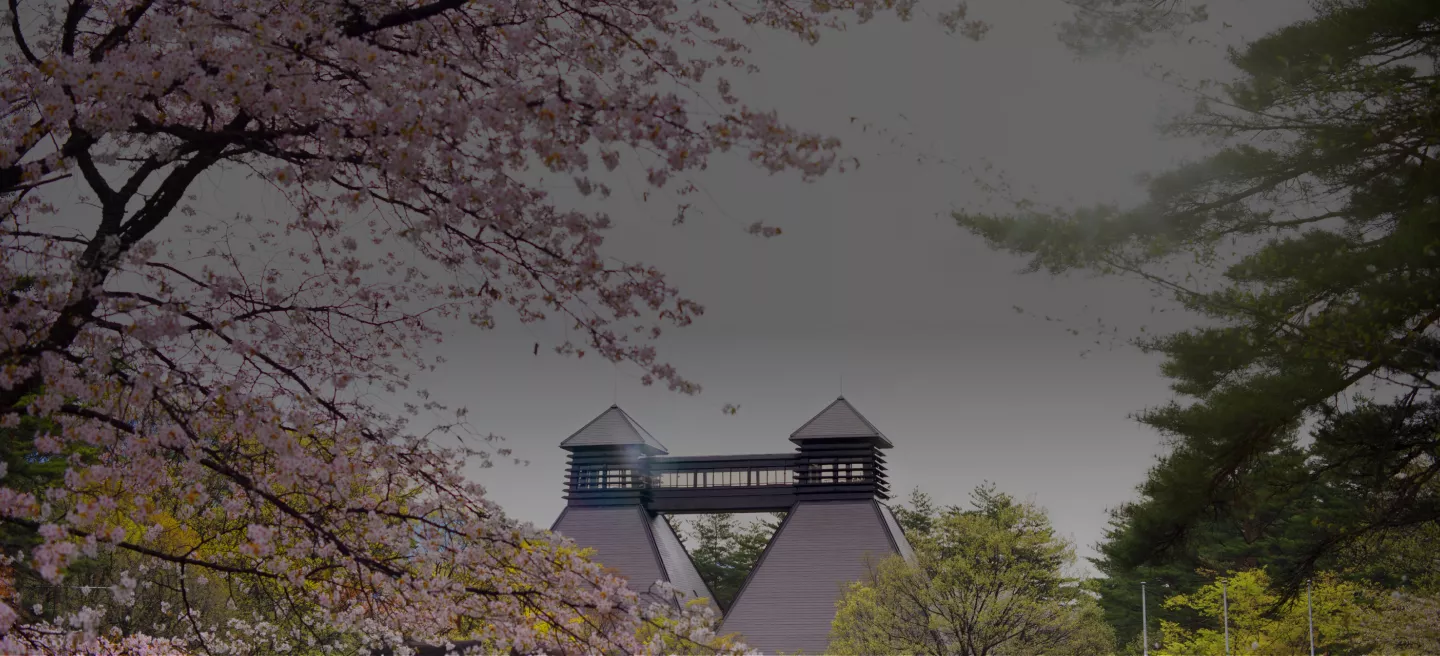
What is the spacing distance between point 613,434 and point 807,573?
698 centimetres

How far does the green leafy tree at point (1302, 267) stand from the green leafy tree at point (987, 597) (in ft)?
23.1

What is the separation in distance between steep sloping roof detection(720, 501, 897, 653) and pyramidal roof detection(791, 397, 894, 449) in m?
1.75

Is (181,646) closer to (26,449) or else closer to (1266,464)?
(26,449)

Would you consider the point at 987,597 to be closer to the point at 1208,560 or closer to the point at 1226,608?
the point at 1226,608

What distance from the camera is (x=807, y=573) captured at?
81.4 feet

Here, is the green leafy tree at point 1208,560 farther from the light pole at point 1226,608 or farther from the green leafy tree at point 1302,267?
the green leafy tree at point 1302,267

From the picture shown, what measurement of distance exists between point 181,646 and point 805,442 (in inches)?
735

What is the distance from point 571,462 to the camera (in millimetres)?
29109

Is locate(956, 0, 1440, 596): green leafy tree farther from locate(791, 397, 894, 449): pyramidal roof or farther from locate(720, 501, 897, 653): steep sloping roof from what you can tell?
locate(791, 397, 894, 449): pyramidal roof

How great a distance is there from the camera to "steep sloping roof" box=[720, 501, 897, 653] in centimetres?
2356

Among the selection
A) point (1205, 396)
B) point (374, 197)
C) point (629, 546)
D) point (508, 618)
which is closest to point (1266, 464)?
point (1205, 396)

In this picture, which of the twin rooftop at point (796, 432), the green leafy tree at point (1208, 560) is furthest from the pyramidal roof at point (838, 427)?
the green leafy tree at point (1208, 560)

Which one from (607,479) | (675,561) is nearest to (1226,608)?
(675,561)

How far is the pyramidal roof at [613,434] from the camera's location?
93.1ft
